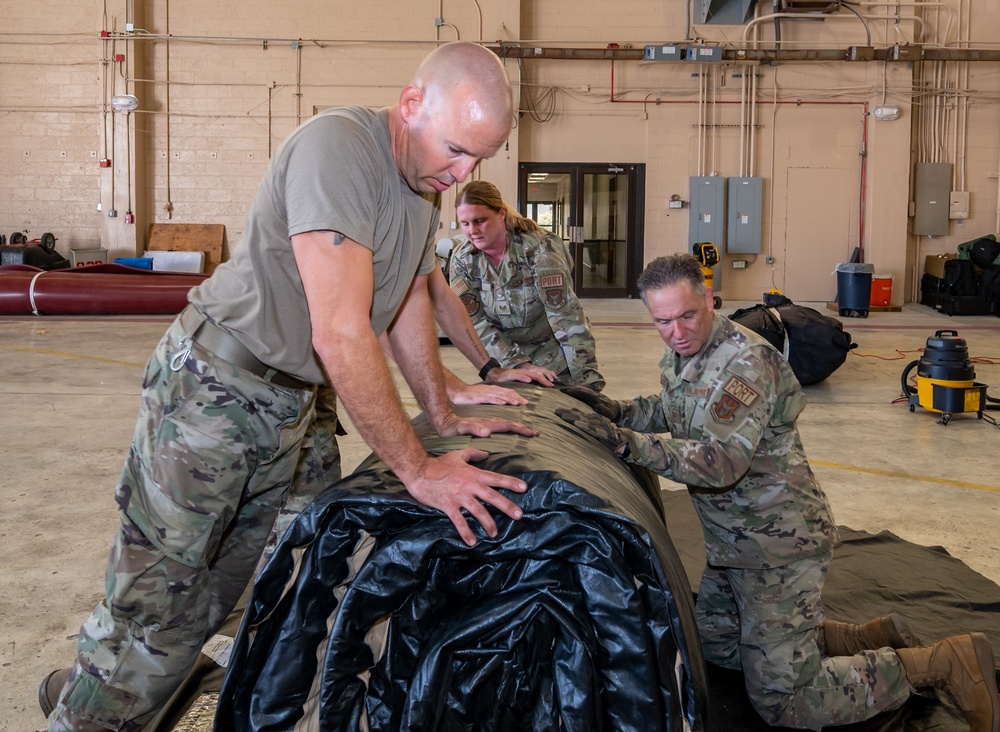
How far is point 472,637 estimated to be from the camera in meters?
1.78

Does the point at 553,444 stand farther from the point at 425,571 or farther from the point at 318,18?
the point at 318,18

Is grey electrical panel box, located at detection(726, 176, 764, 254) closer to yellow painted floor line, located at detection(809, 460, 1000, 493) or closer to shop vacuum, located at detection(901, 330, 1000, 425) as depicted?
shop vacuum, located at detection(901, 330, 1000, 425)

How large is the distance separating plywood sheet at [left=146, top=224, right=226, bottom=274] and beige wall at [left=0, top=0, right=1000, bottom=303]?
211 mm

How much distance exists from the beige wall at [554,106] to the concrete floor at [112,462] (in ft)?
15.6

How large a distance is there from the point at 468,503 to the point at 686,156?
42.4ft

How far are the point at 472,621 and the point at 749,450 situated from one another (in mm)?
1021

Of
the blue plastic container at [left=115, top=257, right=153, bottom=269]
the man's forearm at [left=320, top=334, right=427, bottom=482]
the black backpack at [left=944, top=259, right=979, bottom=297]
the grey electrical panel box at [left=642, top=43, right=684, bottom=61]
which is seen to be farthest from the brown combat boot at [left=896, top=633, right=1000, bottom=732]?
the blue plastic container at [left=115, top=257, right=153, bottom=269]

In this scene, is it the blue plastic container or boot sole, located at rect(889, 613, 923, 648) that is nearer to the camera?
boot sole, located at rect(889, 613, 923, 648)

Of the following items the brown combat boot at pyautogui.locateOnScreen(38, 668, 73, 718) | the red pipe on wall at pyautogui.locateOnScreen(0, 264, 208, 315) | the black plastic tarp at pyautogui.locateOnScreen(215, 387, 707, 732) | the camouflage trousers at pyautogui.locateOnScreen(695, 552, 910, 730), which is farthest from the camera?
the red pipe on wall at pyautogui.locateOnScreen(0, 264, 208, 315)

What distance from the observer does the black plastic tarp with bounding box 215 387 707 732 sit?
1.72 m

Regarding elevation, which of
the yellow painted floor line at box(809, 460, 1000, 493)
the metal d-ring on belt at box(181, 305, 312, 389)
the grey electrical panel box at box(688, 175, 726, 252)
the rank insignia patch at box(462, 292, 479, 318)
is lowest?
the yellow painted floor line at box(809, 460, 1000, 493)

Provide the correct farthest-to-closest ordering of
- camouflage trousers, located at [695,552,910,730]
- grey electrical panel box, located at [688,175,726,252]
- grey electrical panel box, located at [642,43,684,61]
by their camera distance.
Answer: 1. grey electrical panel box, located at [688,175,726,252]
2. grey electrical panel box, located at [642,43,684,61]
3. camouflage trousers, located at [695,552,910,730]

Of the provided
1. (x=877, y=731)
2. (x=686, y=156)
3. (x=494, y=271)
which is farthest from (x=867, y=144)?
(x=877, y=731)

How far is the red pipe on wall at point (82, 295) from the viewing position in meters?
11.3
